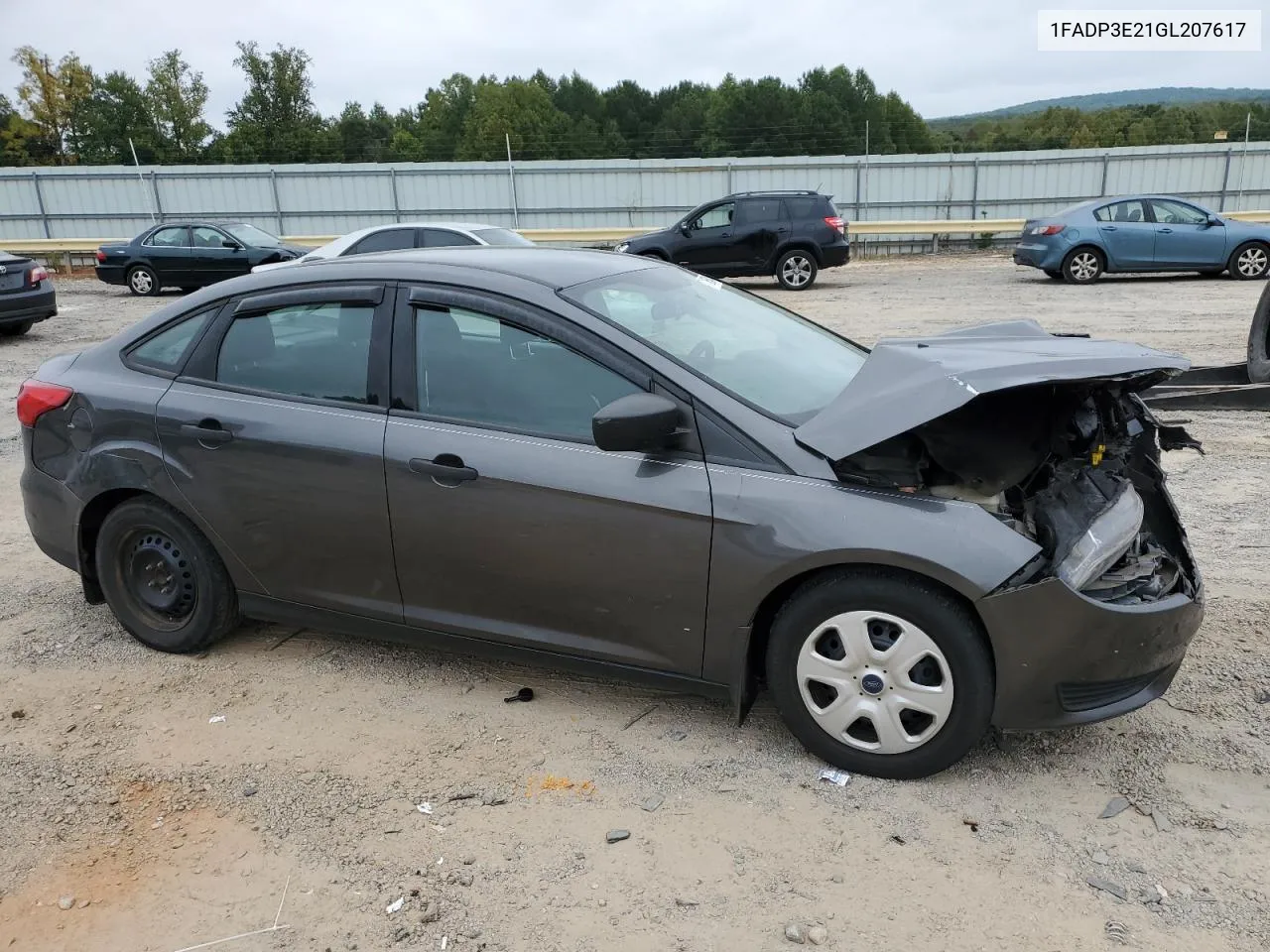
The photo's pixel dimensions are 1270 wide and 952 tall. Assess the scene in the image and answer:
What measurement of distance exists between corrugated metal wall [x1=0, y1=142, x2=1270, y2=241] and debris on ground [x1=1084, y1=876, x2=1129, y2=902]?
79.9ft

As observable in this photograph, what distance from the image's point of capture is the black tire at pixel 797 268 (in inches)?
703

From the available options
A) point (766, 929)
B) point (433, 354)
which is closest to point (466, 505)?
point (433, 354)

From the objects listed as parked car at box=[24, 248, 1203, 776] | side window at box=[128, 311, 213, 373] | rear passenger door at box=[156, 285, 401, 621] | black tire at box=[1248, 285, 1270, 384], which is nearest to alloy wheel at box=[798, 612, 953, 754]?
parked car at box=[24, 248, 1203, 776]

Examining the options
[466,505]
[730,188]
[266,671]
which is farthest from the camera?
[730,188]

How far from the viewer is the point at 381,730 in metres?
3.53

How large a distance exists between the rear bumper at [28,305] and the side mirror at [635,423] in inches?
502

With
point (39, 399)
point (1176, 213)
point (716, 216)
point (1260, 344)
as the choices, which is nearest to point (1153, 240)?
point (1176, 213)

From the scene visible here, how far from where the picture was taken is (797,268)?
17.9 m

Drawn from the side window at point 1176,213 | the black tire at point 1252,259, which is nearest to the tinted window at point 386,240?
the side window at point 1176,213

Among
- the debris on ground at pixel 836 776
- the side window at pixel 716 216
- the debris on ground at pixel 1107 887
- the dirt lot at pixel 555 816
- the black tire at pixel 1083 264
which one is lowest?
the dirt lot at pixel 555 816

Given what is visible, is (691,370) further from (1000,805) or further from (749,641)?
(1000,805)

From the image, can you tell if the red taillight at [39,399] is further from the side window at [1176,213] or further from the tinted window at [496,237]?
the side window at [1176,213]

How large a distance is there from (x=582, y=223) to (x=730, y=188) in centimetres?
398

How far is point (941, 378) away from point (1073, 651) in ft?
2.91
